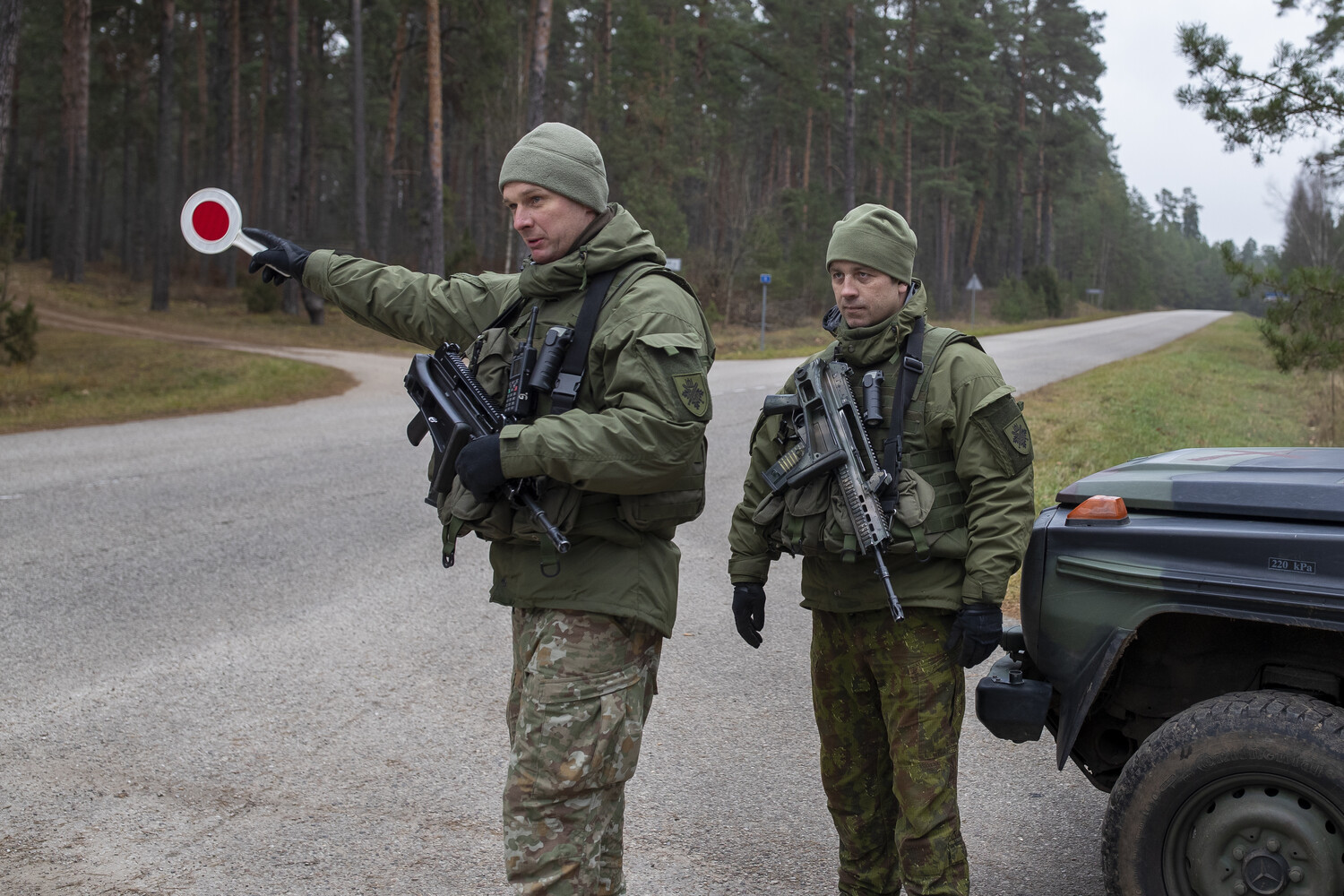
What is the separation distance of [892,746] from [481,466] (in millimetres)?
1313

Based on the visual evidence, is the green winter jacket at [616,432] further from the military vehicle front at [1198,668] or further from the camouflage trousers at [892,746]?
the military vehicle front at [1198,668]

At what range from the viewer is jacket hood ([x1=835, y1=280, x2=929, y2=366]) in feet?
9.72

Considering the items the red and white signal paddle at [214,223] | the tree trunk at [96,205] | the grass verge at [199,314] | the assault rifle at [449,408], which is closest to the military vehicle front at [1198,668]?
the assault rifle at [449,408]

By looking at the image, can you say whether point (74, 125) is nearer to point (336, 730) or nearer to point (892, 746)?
point (336, 730)

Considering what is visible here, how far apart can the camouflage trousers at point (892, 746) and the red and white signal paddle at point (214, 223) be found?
1979 mm

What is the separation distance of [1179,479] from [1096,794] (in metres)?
1.66

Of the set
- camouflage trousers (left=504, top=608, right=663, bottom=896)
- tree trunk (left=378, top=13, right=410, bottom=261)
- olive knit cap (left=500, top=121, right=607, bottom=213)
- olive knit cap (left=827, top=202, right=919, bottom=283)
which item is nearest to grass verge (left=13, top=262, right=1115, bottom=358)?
tree trunk (left=378, top=13, right=410, bottom=261)

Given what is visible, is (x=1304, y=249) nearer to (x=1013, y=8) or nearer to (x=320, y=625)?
(x=1013, y=8)

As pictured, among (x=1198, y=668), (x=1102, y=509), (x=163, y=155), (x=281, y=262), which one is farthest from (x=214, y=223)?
(x=163, y=155)

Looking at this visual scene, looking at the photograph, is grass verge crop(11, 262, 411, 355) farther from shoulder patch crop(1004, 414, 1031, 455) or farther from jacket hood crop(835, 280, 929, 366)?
shoulder patch crop(1004, 414, 1031, 455)

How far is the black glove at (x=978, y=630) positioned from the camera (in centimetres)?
271

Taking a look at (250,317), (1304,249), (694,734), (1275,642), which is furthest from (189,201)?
(1304,249)

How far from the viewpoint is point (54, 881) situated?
3.15 metres

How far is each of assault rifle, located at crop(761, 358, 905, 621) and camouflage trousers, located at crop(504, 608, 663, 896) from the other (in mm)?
633
